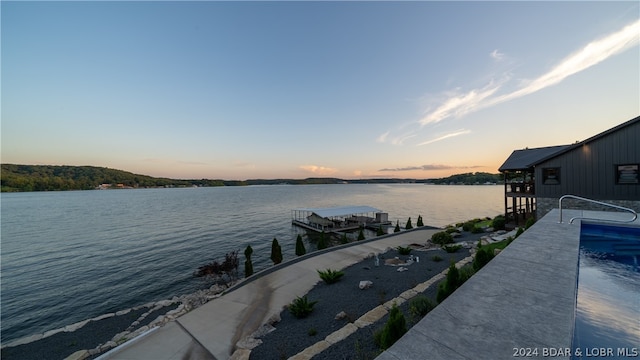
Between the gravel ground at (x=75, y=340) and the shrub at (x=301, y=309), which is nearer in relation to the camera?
the shrub at (x=301, y=309)

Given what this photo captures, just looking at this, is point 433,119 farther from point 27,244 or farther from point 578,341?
point 27,244

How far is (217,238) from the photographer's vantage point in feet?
88.7

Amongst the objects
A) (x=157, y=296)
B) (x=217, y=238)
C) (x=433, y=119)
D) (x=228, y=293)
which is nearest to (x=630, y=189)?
(x=433, y=119)

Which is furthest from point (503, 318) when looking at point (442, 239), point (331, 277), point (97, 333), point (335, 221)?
point (335, 221)

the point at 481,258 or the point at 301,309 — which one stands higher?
the point at 481,258

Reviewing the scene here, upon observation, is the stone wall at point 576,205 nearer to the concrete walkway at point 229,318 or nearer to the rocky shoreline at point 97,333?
the concrete walkway at point 229,318

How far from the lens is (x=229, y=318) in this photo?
8656 mm

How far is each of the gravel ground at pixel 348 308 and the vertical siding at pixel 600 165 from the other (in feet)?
28.9

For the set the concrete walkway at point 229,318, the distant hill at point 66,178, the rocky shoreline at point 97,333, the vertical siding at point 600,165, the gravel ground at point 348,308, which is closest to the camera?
the gravel ground at point 348,308

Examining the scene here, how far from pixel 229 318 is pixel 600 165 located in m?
20.5

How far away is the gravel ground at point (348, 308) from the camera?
5.18 m

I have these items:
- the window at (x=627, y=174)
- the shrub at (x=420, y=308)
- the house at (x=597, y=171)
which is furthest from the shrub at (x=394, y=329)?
the window at (x=627, y=174)

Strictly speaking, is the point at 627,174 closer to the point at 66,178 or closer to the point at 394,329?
the point at 394,329

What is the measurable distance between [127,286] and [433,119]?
29226 mm
